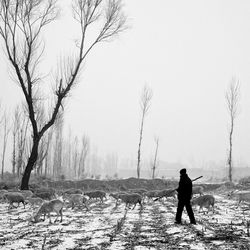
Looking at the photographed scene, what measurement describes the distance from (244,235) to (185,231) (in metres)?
1.47

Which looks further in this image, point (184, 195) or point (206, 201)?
point (206, 201)

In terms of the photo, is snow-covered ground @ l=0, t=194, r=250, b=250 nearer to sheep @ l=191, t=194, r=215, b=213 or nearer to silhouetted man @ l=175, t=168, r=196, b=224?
silhouetted man @ l=175, t=168, r=196, b=224

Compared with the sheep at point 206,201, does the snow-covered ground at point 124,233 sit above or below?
below

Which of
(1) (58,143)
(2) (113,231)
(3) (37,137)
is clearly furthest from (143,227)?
(1) (58,143)

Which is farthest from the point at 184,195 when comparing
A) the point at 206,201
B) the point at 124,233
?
the point at 206,201

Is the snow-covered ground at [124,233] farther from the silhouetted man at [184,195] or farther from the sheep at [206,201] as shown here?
the sheep at [206,201]

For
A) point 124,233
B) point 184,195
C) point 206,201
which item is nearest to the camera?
point 124,233

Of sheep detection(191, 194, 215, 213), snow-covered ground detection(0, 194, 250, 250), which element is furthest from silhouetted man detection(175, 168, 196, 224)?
sheep detection(191, 194, 215, 213)

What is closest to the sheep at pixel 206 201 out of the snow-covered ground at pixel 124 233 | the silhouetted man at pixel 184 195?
the snow-covered ground at pixel 124 233

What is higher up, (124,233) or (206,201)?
(206,201)

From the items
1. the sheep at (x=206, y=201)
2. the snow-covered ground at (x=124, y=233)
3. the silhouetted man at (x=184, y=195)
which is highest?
the silhouetted man at (x=184, y=195)

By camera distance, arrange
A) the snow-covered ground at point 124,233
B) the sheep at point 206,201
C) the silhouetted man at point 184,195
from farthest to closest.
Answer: the sheep at point 206,201 → the silhouetted man at point 184,195 → the snow-covered ground at point 124,233

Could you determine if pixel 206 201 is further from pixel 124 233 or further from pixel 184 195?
pixel 124 233

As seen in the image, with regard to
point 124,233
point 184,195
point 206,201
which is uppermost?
point 184,195
